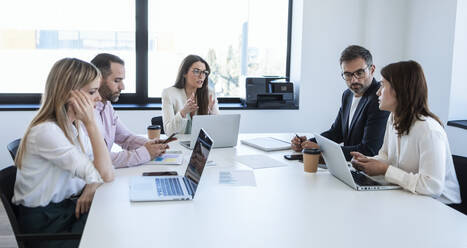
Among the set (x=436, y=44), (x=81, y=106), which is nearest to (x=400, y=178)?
(x=81, y=106)

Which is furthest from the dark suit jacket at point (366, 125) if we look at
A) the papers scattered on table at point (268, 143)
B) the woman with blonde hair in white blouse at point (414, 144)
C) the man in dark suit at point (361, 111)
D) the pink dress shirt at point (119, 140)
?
the pink dress shirt at point (119, 140)

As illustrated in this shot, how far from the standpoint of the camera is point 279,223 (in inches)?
59.3

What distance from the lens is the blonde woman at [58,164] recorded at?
177 centimetres

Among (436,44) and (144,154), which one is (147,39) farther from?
(436,44)

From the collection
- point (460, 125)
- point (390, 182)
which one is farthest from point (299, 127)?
point (390, 182)

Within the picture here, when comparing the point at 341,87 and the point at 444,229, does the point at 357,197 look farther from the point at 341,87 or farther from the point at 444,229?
the point at 341,87

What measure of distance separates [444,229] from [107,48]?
392 cm

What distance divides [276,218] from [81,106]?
0.95m

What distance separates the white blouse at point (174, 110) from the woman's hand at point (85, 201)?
132 centimetres

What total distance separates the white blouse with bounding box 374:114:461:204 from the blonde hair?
1.36 m

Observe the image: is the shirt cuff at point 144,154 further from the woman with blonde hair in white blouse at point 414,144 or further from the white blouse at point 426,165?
the white blouse at point 426,165

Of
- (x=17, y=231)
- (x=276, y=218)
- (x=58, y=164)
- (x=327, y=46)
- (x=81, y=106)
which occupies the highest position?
(x=327, y=46)


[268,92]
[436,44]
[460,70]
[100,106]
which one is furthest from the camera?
[268,92]

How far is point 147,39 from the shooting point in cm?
468
